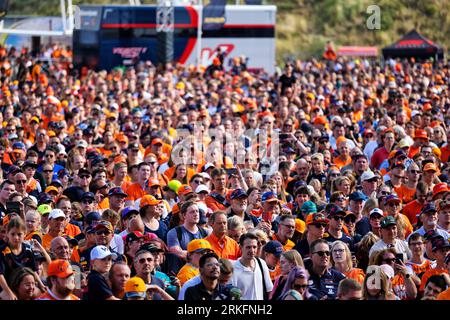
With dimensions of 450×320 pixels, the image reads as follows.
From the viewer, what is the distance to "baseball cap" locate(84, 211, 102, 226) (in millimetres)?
12323

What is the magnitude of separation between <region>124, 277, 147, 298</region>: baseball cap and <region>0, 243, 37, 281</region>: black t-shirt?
3.97 feet

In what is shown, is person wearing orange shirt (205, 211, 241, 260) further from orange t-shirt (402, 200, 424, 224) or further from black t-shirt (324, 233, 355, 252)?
orange t-shirt (402, 200, 424, 224)

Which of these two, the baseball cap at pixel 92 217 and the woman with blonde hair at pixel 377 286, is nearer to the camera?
the woman with blonde hair at pixel 377 286

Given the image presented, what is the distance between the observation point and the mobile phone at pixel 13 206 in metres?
12.7

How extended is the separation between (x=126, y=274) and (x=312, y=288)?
1.67 m

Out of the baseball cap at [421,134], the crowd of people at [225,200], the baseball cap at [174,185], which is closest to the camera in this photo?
the crowd of people at [225,200]

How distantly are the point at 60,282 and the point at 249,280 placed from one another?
1.93m

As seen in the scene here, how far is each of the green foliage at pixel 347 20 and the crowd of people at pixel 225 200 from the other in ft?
96.7

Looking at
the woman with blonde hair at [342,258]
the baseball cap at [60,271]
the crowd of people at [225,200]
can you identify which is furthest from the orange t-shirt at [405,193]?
A: the baseball cap at [60,271]

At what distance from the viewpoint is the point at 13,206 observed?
12.8 metres

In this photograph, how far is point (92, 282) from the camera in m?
10.0

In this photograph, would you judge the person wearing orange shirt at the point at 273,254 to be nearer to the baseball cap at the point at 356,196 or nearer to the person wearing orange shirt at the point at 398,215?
the person wearing orange shirt at the point at 398,215

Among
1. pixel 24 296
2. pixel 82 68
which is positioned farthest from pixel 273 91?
pixel 24 296

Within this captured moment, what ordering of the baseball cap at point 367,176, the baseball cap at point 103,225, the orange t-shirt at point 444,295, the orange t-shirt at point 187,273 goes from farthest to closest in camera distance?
the baseball cap at point 367,176 → the baseball cap at point 103,225 → the orange t-shirt at point 187,273 → the orange t-shirt at point 444,295
